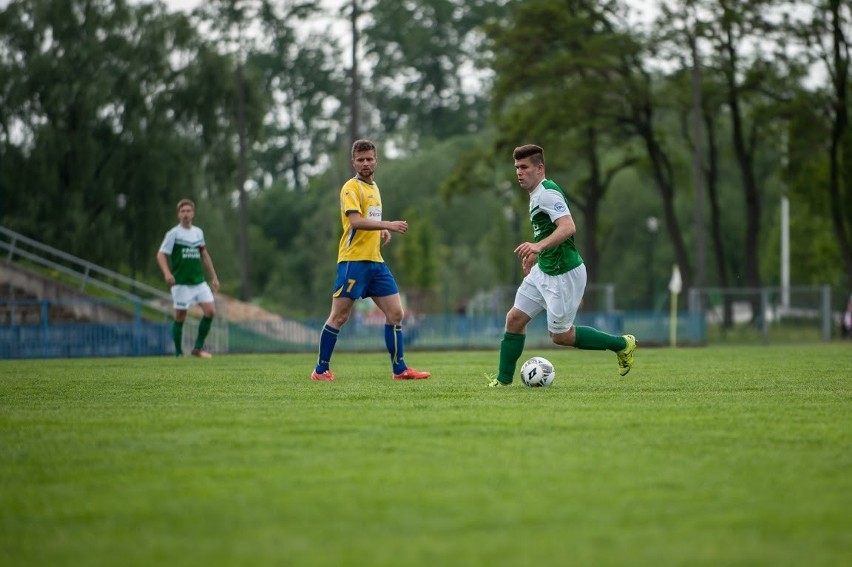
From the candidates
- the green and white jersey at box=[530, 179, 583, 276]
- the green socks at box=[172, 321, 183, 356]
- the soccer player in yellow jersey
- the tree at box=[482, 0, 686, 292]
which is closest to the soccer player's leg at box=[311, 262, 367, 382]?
the soccer player in yellow jersey

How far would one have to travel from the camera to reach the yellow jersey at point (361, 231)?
12.0 metres

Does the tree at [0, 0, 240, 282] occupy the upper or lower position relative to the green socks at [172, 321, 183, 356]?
upper

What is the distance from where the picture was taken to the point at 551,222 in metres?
11.0

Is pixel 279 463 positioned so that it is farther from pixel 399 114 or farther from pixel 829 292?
pixel 399 114

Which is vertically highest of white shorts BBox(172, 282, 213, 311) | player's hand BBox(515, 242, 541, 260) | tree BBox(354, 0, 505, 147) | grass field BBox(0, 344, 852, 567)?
tree BBox(354, 0, 505, 147)

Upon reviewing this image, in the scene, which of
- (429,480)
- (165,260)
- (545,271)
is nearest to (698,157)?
(165,260)

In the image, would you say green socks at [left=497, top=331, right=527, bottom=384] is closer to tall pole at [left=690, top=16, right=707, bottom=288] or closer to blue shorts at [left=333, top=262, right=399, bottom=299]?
blue shorts at [left=333, top=262, right=399, bottom=299]

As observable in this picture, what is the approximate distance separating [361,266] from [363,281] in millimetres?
142

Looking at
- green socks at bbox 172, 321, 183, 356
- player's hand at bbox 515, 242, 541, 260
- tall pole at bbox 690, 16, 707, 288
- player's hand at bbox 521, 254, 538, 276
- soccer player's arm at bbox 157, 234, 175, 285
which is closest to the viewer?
player's hand at bbox 515, 242, 541, 260

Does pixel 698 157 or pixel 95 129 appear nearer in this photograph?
pixel 698 157

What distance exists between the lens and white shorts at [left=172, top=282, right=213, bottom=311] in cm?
1909

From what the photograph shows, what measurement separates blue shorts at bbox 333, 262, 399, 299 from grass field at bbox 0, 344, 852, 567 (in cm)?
223

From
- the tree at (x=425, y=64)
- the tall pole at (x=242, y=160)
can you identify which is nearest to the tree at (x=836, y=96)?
the tall pole at (x=242, y=160)

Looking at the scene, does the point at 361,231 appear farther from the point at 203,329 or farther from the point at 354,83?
the point at 354,83
